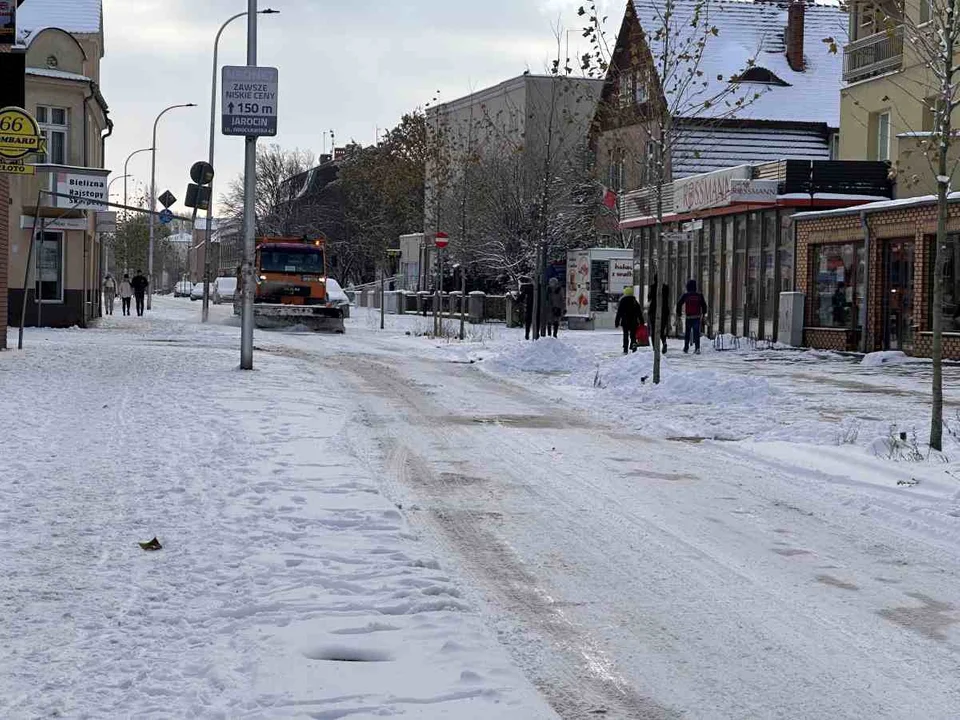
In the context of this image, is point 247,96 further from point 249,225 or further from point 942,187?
point 942,187

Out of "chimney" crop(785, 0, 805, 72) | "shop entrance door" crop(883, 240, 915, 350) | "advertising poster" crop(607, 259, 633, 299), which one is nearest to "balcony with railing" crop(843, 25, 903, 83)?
"shop entrance door" crop(883, 240, 915, 350)

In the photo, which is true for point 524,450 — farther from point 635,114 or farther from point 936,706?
point 635,114

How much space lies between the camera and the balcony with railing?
1390 inches

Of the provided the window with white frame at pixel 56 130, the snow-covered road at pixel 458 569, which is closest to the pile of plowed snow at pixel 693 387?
the snow-covered road at pixel 458 569

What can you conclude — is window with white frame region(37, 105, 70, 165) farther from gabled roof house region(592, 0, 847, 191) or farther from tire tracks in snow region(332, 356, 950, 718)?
tire tracks in snow region(332, 356, 950, 718)

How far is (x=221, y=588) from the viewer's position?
6797mm

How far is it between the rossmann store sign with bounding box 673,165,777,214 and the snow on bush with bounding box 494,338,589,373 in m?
10.7

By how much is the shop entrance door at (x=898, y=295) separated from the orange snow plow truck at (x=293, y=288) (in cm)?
1534

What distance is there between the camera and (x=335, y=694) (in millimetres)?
5121

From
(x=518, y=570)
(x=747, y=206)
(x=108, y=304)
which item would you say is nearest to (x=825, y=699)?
(x=518, y=570)

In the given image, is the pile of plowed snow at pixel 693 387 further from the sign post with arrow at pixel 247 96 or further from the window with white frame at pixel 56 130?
the window with white frame at pixel 56 130

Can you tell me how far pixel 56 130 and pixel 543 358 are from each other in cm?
1901

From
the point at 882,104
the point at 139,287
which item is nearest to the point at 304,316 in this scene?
the point at 139,287

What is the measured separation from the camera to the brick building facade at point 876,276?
28.2 m
